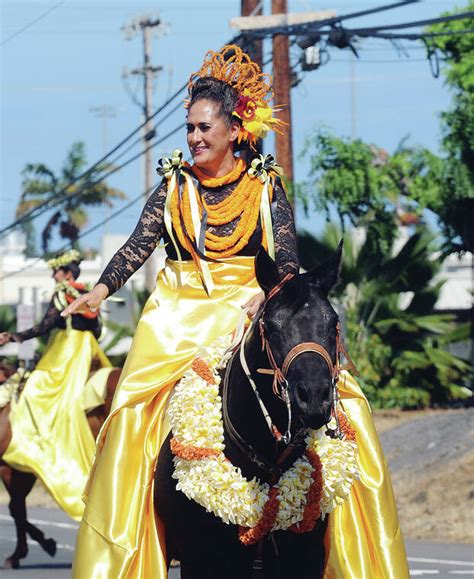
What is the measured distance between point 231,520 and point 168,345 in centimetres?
117

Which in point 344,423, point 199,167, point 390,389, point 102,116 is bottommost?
point 390,389

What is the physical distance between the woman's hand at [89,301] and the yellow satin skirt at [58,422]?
7217mm

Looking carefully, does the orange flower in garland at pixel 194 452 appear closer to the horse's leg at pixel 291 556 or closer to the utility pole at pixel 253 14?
the horse's leg at pixel 291 556

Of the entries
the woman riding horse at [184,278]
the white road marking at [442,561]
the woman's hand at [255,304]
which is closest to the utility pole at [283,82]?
the white road marking at [442,561]

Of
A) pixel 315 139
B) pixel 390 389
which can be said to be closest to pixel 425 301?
pixel 390 389

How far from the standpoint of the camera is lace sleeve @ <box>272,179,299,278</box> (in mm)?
6934

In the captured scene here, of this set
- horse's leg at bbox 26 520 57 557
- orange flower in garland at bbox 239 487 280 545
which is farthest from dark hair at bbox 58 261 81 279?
orange flower in garland at bbox 239 487 280 545

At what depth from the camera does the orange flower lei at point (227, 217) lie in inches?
285

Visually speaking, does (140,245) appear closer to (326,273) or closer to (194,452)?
(194,452)

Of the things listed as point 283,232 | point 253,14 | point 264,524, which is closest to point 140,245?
point 283,232

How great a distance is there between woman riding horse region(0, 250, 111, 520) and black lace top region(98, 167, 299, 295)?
6.52 m

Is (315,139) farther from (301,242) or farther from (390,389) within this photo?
(390,389)

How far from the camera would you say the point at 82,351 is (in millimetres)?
14398

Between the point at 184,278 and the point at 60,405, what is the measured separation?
7.23 metres
